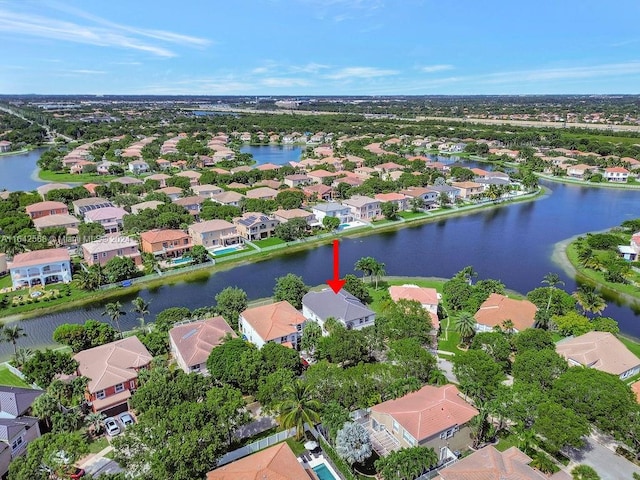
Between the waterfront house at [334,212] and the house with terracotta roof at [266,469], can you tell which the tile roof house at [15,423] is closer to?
the house with terracotta roof at [266,469]

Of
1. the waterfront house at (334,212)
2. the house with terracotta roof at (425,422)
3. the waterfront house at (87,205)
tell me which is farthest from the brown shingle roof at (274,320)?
the waterfront house at (87,205)

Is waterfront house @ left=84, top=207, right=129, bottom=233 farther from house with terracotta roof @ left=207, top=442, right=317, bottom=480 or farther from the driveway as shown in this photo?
the driveway

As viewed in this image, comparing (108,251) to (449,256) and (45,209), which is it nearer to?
(45,209)

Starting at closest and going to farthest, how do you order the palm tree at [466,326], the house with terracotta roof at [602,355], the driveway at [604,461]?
the driveway at [604,461] < the house with terracotta roof at [602,355] < the palm tree at [466,326]

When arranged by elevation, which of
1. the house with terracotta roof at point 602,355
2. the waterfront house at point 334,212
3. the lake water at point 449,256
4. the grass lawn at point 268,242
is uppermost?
the waterfront house at point 334,212

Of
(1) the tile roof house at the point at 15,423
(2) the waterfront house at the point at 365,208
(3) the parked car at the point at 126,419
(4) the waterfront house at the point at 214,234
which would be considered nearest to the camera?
(1) the tile roof house at the point at 15,423

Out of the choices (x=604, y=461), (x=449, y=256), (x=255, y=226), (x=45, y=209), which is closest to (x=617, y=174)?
(x=449, y=256)

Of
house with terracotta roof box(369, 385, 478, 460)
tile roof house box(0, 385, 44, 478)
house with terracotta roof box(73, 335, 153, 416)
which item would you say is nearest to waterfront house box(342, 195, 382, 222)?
house with terracotta roof box(73, 335, 153, 416)

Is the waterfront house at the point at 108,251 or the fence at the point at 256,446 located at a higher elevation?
the waterfront house at the point at 108,251
